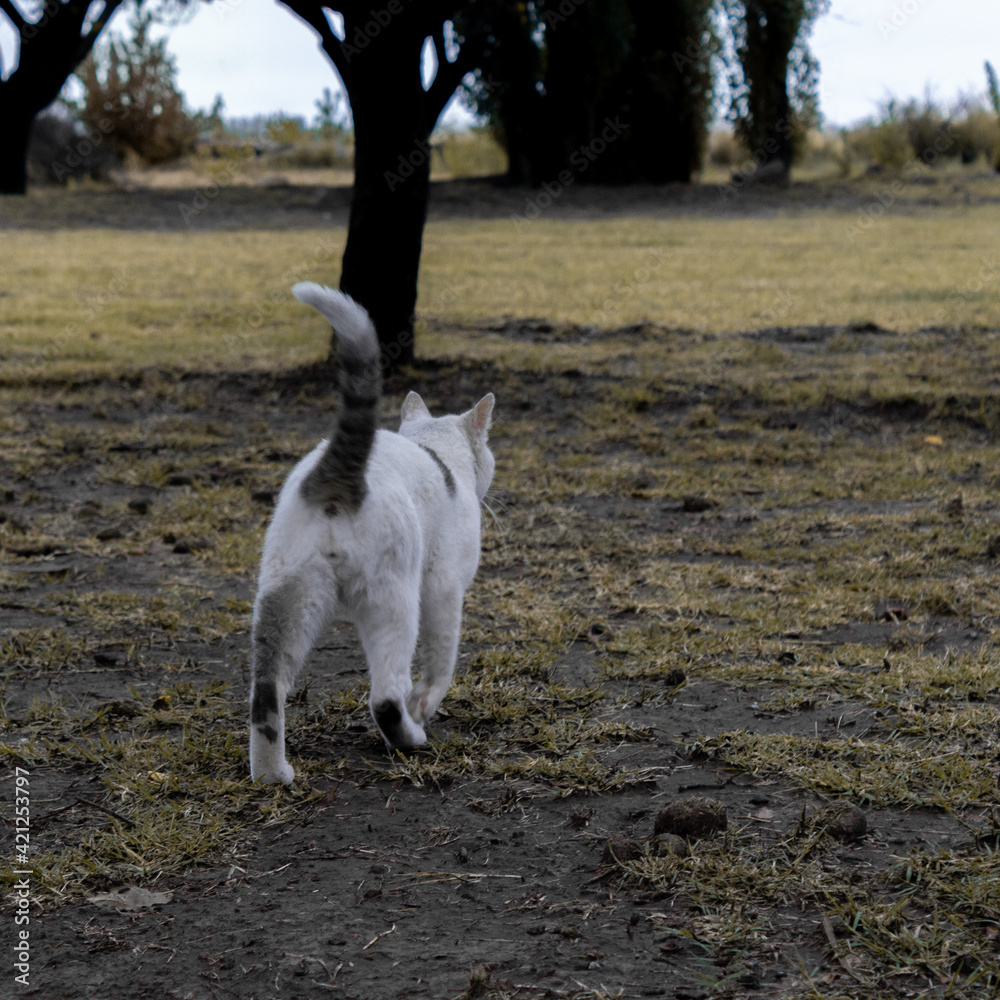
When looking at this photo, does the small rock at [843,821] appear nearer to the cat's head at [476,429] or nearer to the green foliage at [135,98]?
the cat's head at [476,429]

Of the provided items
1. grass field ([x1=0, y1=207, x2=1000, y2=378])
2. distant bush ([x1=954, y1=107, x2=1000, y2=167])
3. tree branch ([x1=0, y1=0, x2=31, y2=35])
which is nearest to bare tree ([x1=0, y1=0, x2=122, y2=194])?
tree branch ([x1=0, y1=0, x2=31, y2=35])

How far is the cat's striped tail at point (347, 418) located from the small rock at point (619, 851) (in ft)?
3.31

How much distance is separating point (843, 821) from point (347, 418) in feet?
4.97

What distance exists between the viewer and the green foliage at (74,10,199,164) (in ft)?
105

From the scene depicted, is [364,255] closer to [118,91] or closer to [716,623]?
[716,623]

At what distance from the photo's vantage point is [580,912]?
7.21 ft

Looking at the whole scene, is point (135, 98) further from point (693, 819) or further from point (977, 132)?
point (693, 819)

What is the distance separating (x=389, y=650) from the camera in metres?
2.69

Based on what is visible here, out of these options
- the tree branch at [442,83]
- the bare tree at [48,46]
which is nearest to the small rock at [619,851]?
the tree branch at [442,83]

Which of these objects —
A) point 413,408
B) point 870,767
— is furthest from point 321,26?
point 870,767

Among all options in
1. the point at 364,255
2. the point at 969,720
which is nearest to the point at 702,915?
the point at 969,720

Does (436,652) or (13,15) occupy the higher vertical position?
(13,15)

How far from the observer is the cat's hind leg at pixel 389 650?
2688 mm

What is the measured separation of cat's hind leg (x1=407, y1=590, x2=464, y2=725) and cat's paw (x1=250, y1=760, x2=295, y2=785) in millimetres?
473
